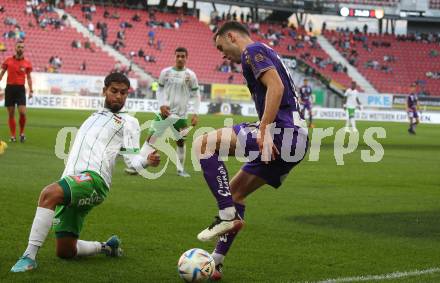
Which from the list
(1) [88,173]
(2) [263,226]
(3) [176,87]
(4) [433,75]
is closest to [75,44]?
(4) [433,75]

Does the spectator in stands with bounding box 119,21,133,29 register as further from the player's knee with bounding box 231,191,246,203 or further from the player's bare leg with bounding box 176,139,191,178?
the player's knee with bounding box 231,191,246,203

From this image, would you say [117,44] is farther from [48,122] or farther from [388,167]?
[388,167]

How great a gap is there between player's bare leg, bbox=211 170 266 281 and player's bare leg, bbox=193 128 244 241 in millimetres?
371

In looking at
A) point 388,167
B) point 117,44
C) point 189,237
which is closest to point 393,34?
point 117,44

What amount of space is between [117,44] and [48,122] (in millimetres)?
25732

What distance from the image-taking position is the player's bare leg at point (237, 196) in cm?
722

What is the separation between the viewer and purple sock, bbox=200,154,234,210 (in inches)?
270

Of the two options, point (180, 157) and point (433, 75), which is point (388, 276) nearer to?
point (180, 157)

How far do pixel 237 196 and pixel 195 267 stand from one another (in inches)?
34.9

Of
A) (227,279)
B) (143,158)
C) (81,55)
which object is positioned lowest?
(227,279)

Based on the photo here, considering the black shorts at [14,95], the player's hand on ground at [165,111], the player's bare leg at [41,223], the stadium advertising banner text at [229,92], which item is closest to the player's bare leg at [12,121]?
the black shorts at [14,95]

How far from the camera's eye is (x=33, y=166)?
1623cm

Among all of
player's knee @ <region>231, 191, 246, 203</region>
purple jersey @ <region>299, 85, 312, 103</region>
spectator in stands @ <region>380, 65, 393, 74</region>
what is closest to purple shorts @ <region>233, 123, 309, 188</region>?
player's knee @ <region>231, 191, 246, 203</region>

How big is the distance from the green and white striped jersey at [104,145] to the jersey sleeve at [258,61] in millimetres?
1174
